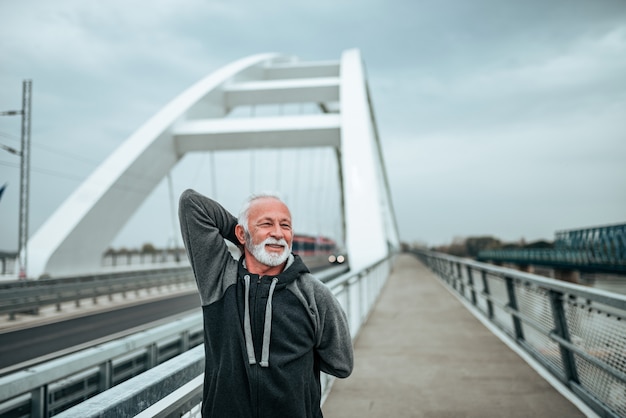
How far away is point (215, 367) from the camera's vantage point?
1520mm

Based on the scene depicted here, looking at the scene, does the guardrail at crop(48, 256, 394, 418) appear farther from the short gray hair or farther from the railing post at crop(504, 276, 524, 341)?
the railing post at crop(504, 276, 524, 341)

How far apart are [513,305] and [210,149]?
38.2 ft

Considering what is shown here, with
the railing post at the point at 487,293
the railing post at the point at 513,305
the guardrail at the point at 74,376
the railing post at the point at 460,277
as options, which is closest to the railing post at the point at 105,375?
the guardrail at the point at 74,376

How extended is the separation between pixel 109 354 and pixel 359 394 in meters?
1.83

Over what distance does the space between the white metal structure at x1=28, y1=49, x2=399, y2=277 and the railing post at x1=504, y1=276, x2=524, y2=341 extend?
6.54 m

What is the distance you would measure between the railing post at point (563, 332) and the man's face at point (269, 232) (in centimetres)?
310

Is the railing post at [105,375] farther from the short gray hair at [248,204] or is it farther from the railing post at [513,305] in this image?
the railing post at [513,305]

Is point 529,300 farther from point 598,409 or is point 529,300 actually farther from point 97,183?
point 97,183

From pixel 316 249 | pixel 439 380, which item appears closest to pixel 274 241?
pixel 439 380

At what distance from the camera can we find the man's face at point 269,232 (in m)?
1.58

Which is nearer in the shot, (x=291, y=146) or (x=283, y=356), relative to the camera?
(x=283, y=356)

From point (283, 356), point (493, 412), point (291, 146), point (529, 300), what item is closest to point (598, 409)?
point (493, 412)

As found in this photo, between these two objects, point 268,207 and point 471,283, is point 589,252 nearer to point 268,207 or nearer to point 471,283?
point 471,283

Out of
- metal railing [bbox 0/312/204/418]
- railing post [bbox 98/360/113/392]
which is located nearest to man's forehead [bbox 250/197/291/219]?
metal railing [bbox 0/312/204/418]
